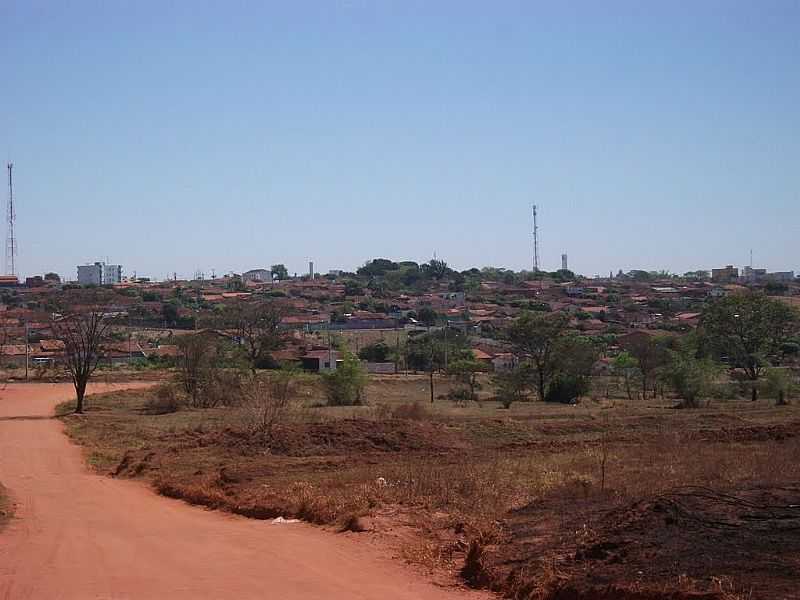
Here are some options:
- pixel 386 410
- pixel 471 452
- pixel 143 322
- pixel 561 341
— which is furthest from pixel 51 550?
pixel 143 322

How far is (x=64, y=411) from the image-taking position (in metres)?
40.9

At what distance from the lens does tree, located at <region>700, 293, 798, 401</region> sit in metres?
57.3

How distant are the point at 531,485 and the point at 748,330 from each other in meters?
45.3

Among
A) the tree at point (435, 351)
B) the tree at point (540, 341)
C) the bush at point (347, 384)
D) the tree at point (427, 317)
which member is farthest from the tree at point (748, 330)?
the tree at point (427, 317)

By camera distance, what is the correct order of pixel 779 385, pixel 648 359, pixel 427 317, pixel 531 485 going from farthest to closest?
pixel 427 317 → pixel 648 359 → pixel 779 385 → pixel 531 485

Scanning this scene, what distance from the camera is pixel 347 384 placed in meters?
45.1

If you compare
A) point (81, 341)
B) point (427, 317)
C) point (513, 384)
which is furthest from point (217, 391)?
point (427, 317)

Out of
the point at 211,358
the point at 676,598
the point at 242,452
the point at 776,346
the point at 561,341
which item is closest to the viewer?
the point at 676,598

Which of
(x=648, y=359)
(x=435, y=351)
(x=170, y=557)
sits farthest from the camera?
(x=435, y=351)

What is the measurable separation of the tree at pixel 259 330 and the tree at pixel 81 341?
24841 mm

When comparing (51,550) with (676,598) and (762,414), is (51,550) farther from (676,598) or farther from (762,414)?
(762,414)

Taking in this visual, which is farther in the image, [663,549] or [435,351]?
[435,351]

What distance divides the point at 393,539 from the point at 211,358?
3562 cm

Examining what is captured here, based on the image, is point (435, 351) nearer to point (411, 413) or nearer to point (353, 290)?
point (411, 413)
